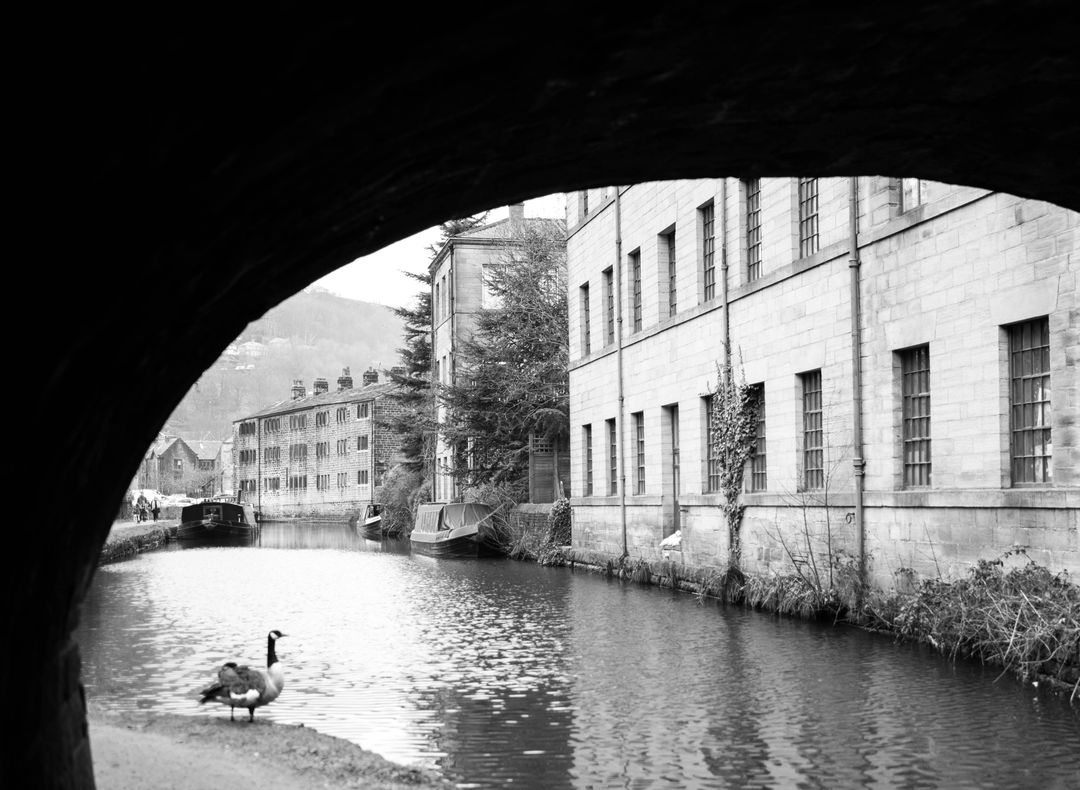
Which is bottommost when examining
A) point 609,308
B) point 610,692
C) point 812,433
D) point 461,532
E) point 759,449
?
point 610,692

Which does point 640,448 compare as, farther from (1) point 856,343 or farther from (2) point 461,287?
(2) point 461,287

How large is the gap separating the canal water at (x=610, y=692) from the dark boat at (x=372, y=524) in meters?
39.9

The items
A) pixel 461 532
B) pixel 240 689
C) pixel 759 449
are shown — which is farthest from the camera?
pixel 461 532

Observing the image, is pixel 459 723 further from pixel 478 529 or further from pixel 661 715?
pixel 478 529

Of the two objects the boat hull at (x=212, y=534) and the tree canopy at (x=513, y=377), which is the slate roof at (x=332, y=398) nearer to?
the boat hull at (x=212, y=534)

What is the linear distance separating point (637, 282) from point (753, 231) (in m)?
7.10

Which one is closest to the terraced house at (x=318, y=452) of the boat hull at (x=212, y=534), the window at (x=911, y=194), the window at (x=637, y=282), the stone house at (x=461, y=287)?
the boat hull at (x=212, y=534)

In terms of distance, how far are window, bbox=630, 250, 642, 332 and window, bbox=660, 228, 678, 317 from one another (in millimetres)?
1588

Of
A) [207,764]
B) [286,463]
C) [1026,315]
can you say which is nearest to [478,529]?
[1026,315]

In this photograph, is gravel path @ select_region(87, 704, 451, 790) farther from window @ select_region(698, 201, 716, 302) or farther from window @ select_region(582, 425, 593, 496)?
window @ select_region(582, 425, 593, 496)

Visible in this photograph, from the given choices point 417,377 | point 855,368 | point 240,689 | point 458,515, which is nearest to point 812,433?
point 855,368

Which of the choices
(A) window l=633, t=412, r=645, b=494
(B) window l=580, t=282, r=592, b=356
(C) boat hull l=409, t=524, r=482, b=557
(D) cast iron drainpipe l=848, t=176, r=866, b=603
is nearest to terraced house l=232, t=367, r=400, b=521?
(C) boat hull l=409, t=524, r=482, b=557

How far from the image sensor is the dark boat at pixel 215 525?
61.8 m

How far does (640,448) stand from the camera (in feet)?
94.9
